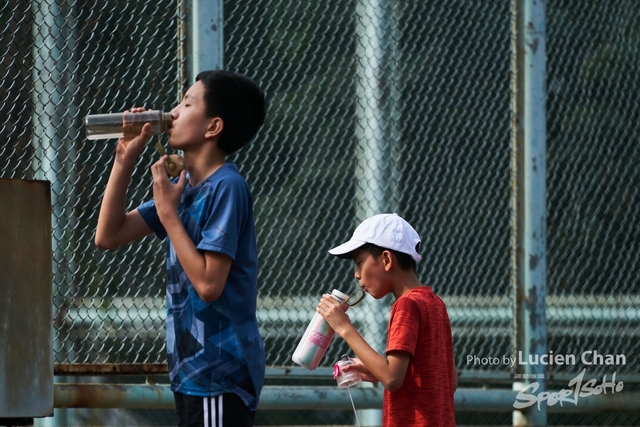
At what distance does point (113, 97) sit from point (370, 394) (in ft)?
6.29

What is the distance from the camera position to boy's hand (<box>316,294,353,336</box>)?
310 cm

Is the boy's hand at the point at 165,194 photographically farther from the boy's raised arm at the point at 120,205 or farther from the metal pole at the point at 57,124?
the metal pole at the point at 57,124

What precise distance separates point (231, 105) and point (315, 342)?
811 mm

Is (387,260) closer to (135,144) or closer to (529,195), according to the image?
(135,144)

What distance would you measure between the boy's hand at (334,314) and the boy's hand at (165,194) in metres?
0.62

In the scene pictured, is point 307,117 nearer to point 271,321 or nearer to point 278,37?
point 278,37

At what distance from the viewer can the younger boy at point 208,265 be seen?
9.14ft

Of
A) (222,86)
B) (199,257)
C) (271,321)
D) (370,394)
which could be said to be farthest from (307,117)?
(199,257)

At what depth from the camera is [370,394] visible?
16.0ft

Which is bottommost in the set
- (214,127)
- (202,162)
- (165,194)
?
(165,194)

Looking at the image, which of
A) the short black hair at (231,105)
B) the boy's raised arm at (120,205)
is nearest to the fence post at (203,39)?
the short black hair at (231,105)

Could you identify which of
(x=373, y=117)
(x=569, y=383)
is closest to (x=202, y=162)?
(x=373, y=117)

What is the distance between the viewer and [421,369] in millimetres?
3131

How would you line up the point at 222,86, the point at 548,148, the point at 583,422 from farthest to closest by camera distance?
the point at 583,422
the point at 548,148
the point at 222,86
